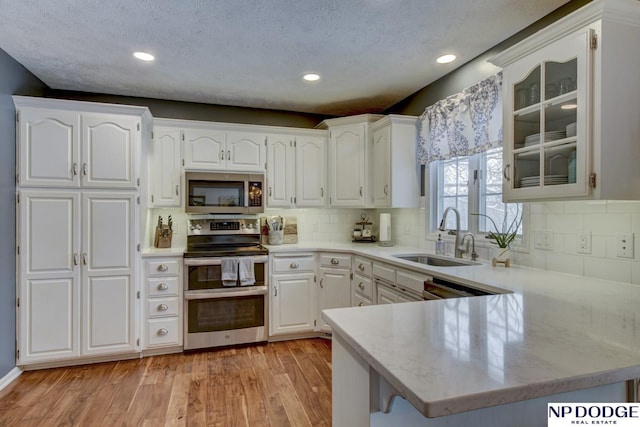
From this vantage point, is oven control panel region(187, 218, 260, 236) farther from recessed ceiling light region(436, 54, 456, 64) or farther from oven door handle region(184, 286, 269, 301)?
recessed ceiling light region(436, 54, 456, 64)

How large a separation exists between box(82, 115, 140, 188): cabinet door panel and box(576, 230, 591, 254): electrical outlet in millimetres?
3171

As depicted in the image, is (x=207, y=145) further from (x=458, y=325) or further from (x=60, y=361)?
(x=458, y=325)

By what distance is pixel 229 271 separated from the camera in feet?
10.5

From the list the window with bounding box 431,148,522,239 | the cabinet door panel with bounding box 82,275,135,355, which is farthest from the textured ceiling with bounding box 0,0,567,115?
the cabinet door panel with bounding box 82,275,135,355

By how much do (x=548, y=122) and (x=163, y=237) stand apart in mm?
3201

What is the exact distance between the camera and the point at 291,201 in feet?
12.3

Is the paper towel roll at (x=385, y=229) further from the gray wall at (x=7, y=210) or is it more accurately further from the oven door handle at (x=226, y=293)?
the gray wall at (x=7, y=210)

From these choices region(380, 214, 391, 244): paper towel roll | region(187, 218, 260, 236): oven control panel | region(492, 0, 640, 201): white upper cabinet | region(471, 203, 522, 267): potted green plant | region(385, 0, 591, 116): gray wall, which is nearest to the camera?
region(492, 0, 640, 201): white upper cabinet

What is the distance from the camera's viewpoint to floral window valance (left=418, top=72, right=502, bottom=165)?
237 cm

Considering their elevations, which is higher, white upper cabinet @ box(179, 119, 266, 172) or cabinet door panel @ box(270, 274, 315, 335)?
white upper cabinet @ box(179, 119, 266, 172)

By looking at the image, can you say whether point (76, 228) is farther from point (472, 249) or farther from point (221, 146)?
point (472, 249)

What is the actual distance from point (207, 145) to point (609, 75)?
121 inches

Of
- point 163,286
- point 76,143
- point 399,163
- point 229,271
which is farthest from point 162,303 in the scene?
point 399,163

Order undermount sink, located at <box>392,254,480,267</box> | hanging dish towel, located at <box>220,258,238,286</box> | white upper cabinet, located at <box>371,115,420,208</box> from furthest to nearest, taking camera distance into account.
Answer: white upper cabinet, located at <box>371,115,420,208</box>, hanging dish towel, located at <box>220,258,238,286</box>, undermount sink, located at <box>392,254,480,267</box>
